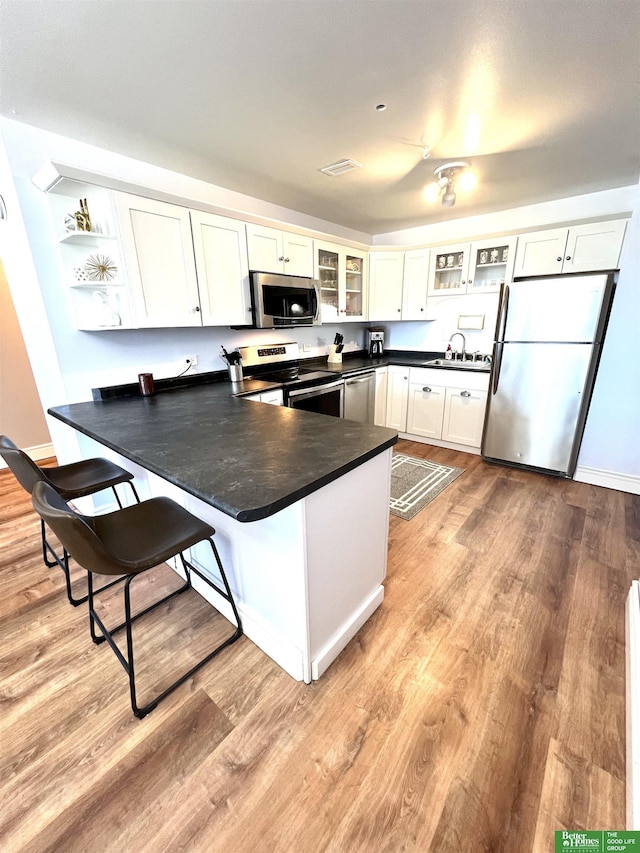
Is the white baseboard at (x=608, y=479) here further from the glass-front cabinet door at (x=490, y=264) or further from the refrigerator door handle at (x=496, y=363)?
the glass-front cabinet door at (x=490, y=264)

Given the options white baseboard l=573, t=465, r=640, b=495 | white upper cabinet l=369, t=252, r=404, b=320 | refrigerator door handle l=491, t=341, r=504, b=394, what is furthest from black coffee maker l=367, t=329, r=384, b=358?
white baseboard l=573, t=465, r=640, b=495

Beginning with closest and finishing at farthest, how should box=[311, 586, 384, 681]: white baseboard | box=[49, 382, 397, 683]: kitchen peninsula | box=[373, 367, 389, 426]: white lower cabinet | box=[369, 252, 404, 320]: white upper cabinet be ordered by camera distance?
box=[49, 382, 397, 683]: kitchen peninsula < box=[311, 586, 384, 681]: white baseboard < box=[369, 252, 404, 320]: white upper cabinet < box=[373, 367, 389, 426]: white lower cabinet

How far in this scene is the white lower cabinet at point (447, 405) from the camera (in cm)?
→ 352

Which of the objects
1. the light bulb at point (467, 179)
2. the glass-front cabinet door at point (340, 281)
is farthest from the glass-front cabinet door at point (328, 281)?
the light bulb at point (467, 179)

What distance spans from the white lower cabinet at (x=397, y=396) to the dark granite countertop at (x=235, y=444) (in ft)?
7.85

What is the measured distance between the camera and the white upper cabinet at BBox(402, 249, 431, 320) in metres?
3.81

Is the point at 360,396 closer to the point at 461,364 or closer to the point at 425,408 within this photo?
the point at 425,408

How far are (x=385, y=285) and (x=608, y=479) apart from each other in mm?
3029

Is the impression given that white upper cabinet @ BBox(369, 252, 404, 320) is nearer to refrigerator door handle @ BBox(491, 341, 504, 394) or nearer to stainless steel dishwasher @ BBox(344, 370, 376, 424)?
stainless steel dishwasher @ BBox(344, 370, 376, 424)

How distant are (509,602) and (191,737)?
1.60m

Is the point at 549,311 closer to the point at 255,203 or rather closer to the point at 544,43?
the point at 544,43

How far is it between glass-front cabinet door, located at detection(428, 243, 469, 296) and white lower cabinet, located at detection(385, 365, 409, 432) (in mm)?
972

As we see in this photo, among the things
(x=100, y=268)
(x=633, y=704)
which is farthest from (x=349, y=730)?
(x=100, y=268)

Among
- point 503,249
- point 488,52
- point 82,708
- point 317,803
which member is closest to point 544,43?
point 488,52
